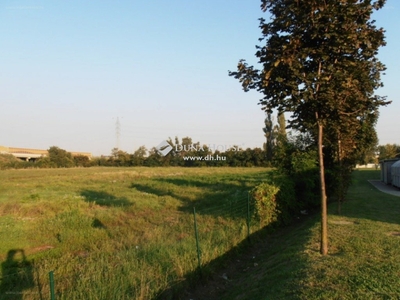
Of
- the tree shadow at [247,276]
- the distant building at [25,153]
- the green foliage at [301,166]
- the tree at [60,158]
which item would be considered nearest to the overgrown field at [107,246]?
the tree shadow at [247,276]

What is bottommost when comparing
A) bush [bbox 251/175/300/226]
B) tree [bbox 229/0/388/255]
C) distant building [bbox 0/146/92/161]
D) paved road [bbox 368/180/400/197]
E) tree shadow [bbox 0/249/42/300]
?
tree shadow [bbox 0/249/42/300]

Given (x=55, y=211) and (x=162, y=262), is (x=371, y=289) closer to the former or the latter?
(x=162, y=262)

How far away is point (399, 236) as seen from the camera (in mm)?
8102

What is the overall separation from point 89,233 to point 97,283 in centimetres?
666

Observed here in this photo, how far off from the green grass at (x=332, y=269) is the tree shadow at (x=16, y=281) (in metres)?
3.33

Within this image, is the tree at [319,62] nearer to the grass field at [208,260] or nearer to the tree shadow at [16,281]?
the grass field at [208,260]

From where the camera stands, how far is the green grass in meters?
4.66

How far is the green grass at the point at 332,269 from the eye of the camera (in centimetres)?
466

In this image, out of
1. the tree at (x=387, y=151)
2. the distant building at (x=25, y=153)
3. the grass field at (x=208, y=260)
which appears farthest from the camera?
the distant building at (x=25, y=153)

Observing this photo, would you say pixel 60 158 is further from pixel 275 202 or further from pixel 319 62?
pixel 319 62

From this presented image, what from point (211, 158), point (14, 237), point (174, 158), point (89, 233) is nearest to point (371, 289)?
point (89, 233)

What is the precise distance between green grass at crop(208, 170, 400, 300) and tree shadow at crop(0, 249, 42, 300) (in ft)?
10.9

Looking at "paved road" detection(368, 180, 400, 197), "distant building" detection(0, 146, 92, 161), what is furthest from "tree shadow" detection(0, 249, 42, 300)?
"distant building" detection(0, 146, 92, 161)

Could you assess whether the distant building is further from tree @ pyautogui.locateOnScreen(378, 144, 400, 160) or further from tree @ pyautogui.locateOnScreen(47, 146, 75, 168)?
tree @ pyautogui.locateOnScreen(378, 144, 400, 160)
